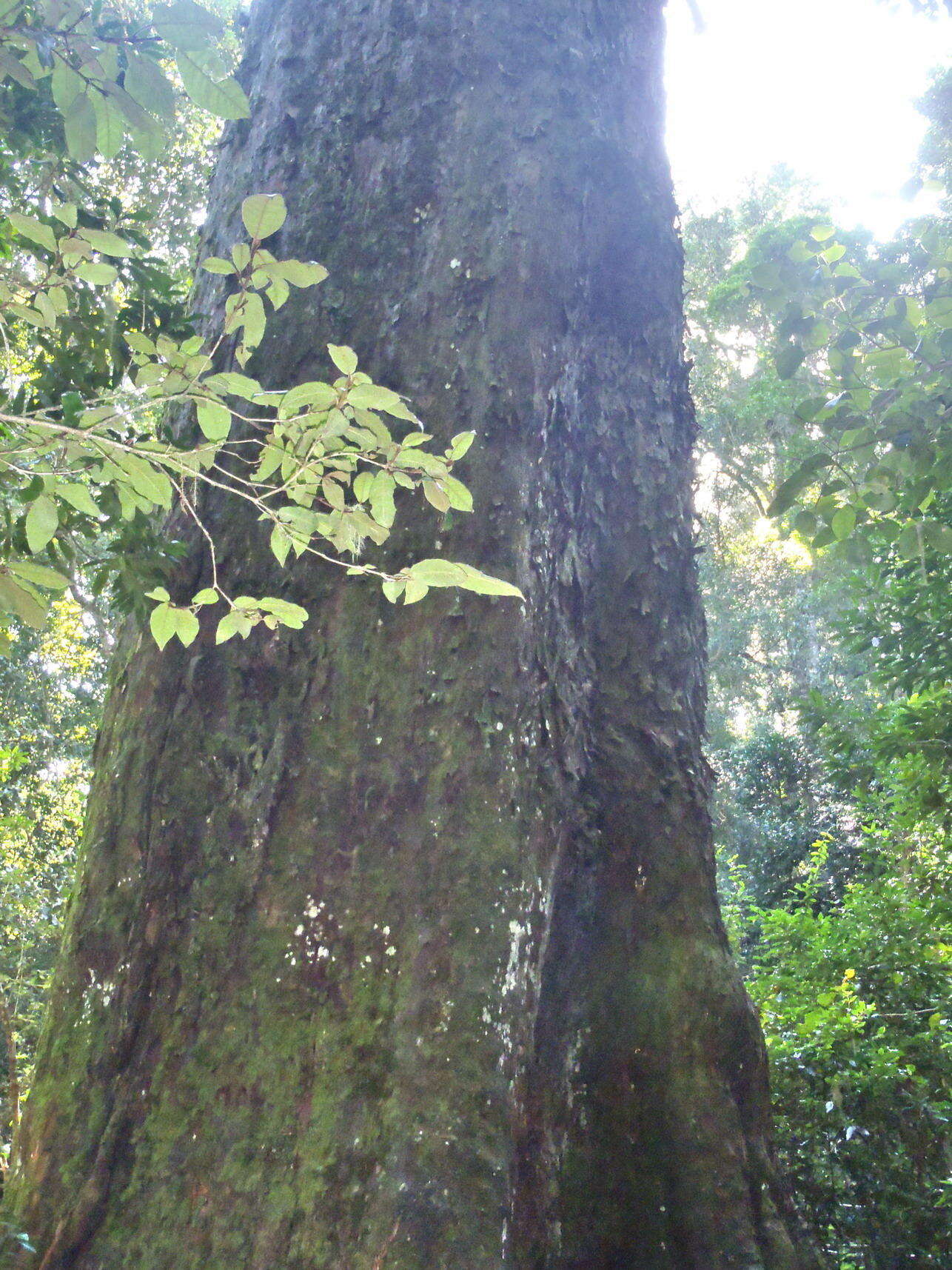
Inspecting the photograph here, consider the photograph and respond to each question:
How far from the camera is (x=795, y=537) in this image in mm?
4004

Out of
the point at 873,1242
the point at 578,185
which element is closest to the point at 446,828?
the point at 578,185

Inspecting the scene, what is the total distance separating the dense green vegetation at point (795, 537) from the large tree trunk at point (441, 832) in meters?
0.24

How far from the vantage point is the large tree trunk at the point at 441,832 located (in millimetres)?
1491

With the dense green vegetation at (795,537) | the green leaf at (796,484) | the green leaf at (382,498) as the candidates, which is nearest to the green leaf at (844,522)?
the dense green vegetation at (795,537)

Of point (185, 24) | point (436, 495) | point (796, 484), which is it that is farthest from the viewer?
point (796, 484)

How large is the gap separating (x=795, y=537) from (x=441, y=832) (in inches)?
112

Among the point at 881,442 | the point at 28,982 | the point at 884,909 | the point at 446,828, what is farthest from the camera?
the point at 28,982

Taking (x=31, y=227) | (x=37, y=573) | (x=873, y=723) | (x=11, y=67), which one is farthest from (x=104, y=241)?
(x=873, y=723)

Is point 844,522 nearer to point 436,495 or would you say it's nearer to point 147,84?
point 436,495

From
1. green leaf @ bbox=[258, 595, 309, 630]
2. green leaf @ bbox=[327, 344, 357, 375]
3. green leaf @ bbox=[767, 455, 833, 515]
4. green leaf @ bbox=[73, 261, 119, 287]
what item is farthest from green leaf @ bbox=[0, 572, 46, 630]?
green leaf @ bbox=[767, 455, 833, 515]

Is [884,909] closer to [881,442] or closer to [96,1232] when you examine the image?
[881,442]

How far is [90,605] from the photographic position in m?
9.70

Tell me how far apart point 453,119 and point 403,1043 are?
6.91 feet

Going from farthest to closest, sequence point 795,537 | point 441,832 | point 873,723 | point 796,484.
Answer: point 873,723, point 795,537, point 796,484, point 441,832
